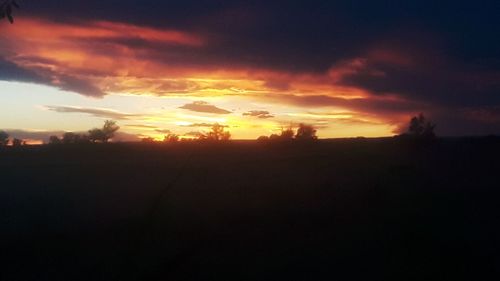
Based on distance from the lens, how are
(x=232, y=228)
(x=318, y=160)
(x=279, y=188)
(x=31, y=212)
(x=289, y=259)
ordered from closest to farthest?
(x=289, y=259), (x=232, y=228), (x=31, y=212), (x=279, y=188), (x=318, y=160)

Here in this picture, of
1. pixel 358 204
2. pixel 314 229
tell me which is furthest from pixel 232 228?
pixel 358 204

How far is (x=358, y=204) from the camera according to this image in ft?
55.0

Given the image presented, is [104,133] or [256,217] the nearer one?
[256,217]

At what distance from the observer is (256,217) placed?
52.2 ft

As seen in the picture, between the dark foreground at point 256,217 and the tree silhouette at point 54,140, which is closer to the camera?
the dark foreground at point 256,217

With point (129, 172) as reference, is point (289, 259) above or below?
below

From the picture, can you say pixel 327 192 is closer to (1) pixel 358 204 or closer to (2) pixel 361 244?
(1) pixel 358 204

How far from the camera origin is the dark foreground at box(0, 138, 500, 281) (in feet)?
46.3

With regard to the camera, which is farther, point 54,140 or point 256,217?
point 54,140

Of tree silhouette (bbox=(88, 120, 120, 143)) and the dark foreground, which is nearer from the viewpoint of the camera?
the dark foreground

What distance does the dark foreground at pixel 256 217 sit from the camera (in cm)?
1411

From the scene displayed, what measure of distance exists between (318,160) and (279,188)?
10.7ft

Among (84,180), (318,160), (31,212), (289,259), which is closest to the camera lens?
(289,259)

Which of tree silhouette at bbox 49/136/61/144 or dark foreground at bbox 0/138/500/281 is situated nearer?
dark foreground at bbox 0/138/500/281
